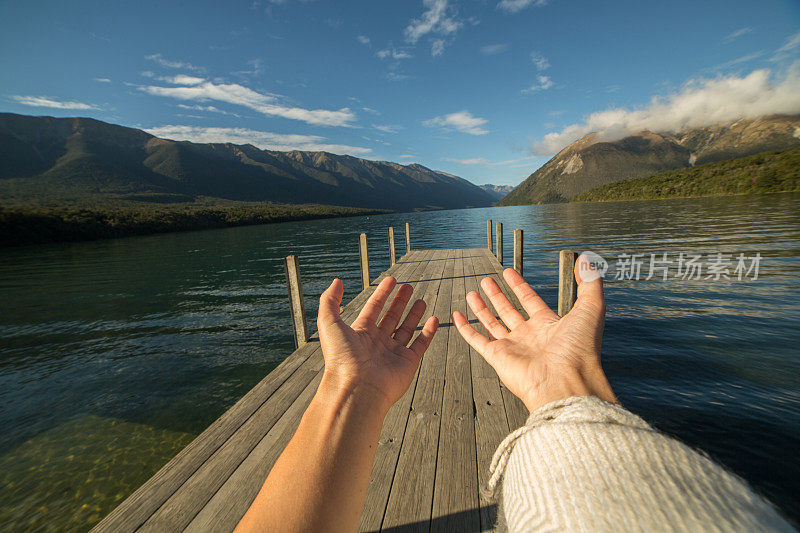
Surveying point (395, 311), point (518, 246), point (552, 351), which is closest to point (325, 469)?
point (395, 311)

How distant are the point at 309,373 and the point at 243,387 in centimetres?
315

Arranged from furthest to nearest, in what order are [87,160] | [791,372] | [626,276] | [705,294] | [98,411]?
[87,160] → [626,276] → [705,294] → [98,411] → [791,372]

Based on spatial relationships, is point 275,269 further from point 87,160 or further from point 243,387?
point 87,160

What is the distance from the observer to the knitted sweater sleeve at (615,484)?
0.67 meters

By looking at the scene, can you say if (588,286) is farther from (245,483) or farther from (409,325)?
(245,483)

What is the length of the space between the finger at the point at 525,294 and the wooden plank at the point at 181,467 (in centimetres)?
289

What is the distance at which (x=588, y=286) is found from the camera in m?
1.77

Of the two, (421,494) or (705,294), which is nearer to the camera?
(421,494)

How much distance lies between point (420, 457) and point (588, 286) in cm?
191

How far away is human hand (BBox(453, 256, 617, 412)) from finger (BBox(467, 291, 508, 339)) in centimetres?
2

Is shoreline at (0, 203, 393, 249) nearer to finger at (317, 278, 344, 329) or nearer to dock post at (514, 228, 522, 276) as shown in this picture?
dock post at (514, 228, 522, 276)

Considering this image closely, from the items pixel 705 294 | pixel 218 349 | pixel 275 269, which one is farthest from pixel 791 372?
pixel 275 269

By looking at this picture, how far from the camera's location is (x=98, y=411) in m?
5.78
